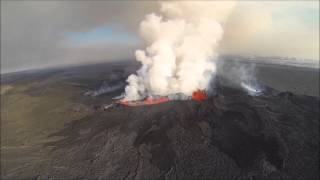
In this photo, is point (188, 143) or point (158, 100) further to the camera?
point (158, 100)

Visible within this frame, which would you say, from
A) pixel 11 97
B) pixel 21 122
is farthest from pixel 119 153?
pixel 11 97

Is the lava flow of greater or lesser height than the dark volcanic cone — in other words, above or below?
above

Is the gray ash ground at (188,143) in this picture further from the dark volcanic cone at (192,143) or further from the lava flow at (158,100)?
the lava flow at (158,100)

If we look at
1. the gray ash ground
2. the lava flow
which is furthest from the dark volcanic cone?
the lava flow

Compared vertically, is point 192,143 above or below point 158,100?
below

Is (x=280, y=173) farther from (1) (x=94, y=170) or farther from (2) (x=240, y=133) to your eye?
(1) (x=94, y=170)

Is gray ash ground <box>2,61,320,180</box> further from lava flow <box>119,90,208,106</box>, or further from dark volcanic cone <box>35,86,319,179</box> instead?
lava flow <box>119,90,208,106</box>

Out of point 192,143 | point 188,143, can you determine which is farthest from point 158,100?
→ point 192,143

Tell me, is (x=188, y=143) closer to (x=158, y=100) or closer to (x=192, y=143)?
(x=192, y=143)

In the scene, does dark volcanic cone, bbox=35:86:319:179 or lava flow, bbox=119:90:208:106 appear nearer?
dark volcanic cone, bbox=35:86:319:179
